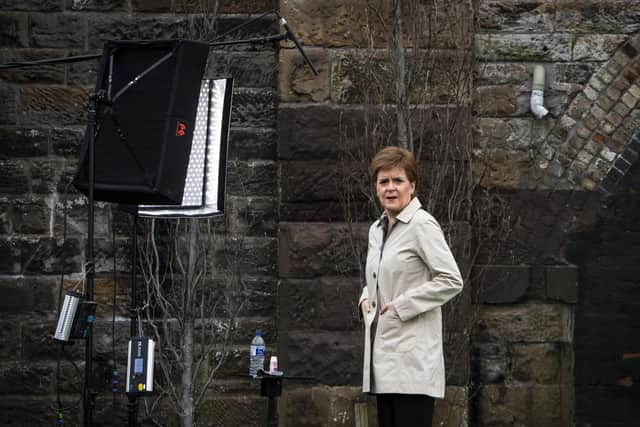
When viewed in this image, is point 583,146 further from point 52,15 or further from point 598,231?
point 52,15

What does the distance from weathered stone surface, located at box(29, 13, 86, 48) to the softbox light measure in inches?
65.5

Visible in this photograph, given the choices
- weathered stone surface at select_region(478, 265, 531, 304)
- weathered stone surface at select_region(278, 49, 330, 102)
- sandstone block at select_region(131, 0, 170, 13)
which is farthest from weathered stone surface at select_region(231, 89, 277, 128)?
weathered stone surface at select_region(478, 265, 531, 304)

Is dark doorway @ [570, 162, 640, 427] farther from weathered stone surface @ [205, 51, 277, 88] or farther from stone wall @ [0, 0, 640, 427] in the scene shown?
weathered stone surface @ [205, 51, 277, 88]

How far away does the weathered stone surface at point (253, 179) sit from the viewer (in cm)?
726

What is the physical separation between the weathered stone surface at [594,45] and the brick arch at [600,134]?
64mm

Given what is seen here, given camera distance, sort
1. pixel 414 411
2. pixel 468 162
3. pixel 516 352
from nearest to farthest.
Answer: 1. pixel 414 411
2. pixel 468 162
3. pixel 516 352

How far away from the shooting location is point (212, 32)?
680cm

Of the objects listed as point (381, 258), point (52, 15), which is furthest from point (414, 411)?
point (52, 15)

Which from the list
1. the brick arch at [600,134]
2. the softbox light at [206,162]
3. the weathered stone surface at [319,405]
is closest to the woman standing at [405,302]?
the softbox light at [206,162]

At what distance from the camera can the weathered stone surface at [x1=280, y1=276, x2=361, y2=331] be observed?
6.83m

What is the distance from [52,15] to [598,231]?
13.4ft

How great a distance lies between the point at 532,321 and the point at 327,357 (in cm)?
148

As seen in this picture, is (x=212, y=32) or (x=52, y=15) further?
(x=52, y=15)

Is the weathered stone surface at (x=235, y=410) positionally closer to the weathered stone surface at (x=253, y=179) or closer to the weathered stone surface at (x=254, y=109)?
the weathered stone surface at (x=253, y=179)
